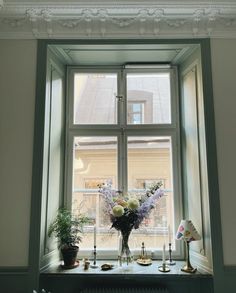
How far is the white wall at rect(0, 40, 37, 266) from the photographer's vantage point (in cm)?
232

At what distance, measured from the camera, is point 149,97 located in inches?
121

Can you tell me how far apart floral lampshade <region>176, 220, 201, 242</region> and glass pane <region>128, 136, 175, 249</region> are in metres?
0.38

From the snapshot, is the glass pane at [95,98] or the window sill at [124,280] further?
the glass pane at [95,98]

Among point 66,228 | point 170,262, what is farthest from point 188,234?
point 66,228

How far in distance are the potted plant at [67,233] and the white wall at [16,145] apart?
0.97 feet

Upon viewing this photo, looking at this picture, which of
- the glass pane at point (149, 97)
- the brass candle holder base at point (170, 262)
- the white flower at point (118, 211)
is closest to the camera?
the white flower at point (118, 211)

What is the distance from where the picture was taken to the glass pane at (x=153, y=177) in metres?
2.80

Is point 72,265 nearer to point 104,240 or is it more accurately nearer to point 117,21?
point 104,240

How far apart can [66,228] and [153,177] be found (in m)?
1.00

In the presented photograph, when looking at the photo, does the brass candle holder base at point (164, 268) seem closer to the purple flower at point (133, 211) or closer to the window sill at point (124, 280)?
the window sill at point (124, 280)

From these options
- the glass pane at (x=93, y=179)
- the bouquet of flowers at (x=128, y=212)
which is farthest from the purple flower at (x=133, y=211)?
the glass pane at (x=93, y=179)

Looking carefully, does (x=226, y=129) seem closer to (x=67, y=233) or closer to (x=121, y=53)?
(x=121, y=53)

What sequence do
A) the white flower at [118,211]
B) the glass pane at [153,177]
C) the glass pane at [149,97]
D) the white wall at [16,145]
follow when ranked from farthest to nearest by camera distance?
the glass pane at [149,97] < the glass pane at [153,177] < the white flower at [118,211] < the white wall at [16,145]

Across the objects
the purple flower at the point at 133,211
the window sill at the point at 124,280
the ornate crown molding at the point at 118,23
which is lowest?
the window sill at the point at 124,280
